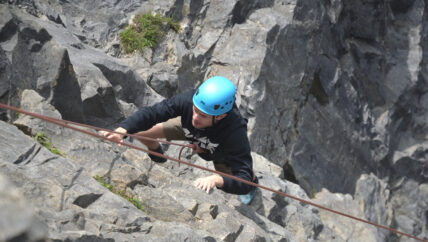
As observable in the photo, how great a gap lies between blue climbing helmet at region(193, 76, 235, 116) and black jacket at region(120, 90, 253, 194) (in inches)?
15.4

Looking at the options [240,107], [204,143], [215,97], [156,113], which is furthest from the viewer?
[240,107]

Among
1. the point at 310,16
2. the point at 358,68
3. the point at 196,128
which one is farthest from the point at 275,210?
the point at 358,68

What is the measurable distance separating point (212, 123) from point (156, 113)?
0.91 m

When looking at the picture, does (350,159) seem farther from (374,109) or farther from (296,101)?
(296,101)

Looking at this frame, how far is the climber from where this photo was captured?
18.6ft

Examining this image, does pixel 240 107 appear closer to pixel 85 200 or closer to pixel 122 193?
pixel 122 193

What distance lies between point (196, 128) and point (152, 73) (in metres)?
6.01

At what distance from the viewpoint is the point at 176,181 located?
22.6 ft

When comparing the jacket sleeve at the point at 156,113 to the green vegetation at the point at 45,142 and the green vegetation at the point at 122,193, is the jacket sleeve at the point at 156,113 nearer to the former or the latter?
the green vegetation at the point at 122,193

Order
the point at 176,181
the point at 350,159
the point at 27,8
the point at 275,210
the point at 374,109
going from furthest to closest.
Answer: the point at 374,109, the point at 350,159, the point at 27,8, the point at 275,210, the point at 176,181

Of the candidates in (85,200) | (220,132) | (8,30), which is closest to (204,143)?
(220,132)

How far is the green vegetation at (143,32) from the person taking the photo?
40.5ft

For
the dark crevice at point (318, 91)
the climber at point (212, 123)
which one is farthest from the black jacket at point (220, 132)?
the dark crevice at point (318, 91)

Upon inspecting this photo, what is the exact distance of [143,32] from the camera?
12.6 metres
